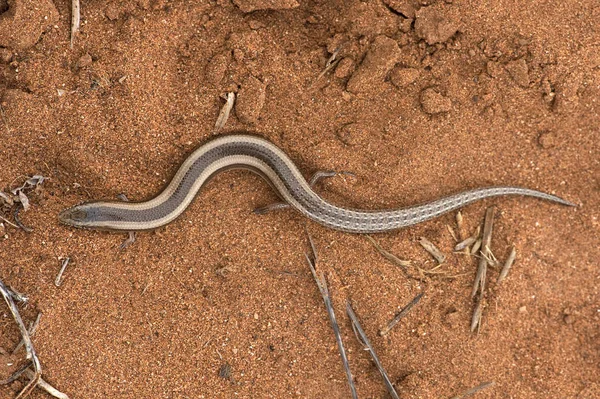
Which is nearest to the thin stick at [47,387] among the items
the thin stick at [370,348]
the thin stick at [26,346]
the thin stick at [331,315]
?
the thin stick at [26,346]

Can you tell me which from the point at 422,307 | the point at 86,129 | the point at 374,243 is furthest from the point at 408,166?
the point at 86,129

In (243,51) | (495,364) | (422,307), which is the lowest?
(495,364)

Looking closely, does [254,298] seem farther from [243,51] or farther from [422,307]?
[243,51]

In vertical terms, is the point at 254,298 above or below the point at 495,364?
above

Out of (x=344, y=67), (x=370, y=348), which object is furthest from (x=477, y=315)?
(x=344, y=67)

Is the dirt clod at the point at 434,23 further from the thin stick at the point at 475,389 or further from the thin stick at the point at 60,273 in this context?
the thin stick at the point at 60,273

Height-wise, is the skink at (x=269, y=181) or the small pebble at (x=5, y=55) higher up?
the small pebble at (x=5, y=55)

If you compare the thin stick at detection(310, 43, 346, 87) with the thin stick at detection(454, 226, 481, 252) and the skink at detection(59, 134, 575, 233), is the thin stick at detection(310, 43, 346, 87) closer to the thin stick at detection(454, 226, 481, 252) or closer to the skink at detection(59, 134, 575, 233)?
the skink at detection(59, 134, 575, 233)

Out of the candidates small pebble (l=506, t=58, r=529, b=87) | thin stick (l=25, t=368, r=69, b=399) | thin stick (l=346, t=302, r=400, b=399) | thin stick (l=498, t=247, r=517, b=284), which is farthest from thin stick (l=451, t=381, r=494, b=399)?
thin stick (l=25, t=368, r=69, b=399)
